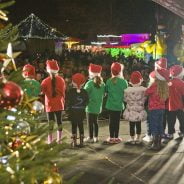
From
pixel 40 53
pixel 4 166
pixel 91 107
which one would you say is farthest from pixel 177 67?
pixel 40 53

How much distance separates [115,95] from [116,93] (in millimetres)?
53

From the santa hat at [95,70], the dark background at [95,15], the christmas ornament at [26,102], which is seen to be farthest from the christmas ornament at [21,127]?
the dark background at [95,15]

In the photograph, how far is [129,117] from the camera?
10125 millimetres

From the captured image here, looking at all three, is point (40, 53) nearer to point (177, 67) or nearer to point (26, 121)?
point (177, 67)

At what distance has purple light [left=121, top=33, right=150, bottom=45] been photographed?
4159 cm

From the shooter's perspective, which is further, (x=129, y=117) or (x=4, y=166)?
(x=129, y=117)

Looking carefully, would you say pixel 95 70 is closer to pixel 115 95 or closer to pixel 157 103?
pixel 115 95

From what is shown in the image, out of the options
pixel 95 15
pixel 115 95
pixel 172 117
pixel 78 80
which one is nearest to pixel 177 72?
pixel 172 117

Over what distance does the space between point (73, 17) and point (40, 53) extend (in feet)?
50.2

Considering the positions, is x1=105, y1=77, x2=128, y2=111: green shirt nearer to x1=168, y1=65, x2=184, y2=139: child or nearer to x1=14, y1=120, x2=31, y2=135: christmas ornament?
x1=168, y1=65, x2=184, y2=139: child

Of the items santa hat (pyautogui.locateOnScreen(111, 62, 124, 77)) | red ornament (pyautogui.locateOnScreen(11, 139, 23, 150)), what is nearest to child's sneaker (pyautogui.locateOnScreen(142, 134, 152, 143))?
santa hat (pyautogui.locateOnScreen(111, 62, 124, 77))

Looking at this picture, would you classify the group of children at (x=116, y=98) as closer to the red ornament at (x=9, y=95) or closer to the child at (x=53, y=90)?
the child at (x=53, y=90)

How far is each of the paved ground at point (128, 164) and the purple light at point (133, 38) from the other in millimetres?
31795

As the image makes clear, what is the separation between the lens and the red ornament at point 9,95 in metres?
2.93
